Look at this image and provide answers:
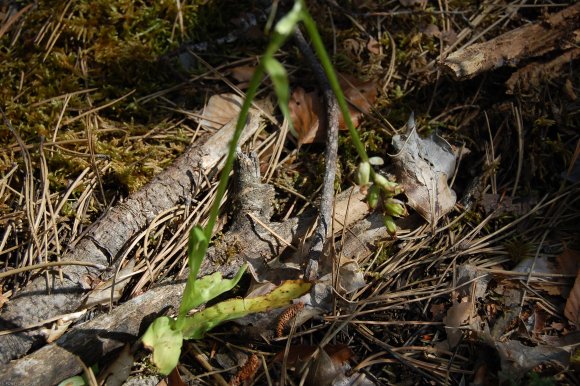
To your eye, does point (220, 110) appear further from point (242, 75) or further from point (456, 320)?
point (456, 320)

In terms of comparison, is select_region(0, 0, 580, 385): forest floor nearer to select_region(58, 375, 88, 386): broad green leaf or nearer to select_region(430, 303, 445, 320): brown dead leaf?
select_region(430, 303, 445, 320): brown dead leaf

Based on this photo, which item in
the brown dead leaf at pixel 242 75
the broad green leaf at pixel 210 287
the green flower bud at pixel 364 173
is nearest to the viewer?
the green flower bud at pixel 364 173

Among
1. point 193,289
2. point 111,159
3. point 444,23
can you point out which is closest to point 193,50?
point 111,159

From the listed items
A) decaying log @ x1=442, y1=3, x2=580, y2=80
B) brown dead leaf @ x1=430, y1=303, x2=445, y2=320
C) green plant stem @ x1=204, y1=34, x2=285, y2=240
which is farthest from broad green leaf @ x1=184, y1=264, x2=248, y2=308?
decaying log @ x1=442, y1=3, x2=580, y2=80

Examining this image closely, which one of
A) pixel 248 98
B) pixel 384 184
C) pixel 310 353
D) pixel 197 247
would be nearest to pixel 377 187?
pixel 384 184

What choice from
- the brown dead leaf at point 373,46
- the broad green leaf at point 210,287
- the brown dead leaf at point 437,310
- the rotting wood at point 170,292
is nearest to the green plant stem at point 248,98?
the broad green leaf at point 210,287

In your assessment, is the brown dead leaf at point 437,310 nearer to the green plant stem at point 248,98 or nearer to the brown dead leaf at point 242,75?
the green plant stem at point 248,98
